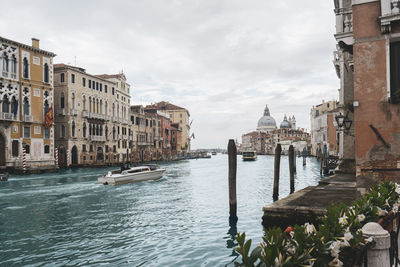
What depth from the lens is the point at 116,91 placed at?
1713 inches

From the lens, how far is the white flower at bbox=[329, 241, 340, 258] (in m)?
1.90

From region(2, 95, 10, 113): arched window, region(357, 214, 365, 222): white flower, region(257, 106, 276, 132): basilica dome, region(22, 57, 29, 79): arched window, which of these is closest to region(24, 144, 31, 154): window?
region(2, 95, 10, 113): arched window

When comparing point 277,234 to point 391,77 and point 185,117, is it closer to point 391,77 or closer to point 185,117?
point 391,77

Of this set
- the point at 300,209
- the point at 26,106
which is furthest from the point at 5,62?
the point at 300,209

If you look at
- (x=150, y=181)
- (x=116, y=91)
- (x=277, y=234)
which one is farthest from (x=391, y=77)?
(x=116, y=91)

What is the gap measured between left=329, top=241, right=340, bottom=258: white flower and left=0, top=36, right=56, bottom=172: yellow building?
97.0 ft

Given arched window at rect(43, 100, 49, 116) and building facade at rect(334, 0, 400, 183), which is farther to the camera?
arched window at rect(43, 100, 49, 116)

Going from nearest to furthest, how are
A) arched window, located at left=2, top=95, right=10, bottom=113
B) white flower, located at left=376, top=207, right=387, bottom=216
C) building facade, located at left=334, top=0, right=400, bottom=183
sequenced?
1. white flower, located at left=376, top=207, right=387, bottom=216
2. building facade, located at left=334, top=0, right=400, bottom=183
3. arched window, located at left=2, top=95, right=10, bottom=113

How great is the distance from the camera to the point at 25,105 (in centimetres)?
2928

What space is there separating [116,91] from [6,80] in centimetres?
1682

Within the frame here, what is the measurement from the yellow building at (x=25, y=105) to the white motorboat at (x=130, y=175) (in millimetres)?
10862

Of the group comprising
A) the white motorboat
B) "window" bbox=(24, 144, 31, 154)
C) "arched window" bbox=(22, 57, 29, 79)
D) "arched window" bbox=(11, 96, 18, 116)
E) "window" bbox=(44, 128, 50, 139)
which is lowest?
the white motorboat

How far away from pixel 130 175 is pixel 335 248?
20161 millimetres

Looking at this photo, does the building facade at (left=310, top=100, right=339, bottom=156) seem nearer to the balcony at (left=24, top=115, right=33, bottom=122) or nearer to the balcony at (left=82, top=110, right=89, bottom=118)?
the balcony at (left=82, top=110, right=89, bottom=118)
